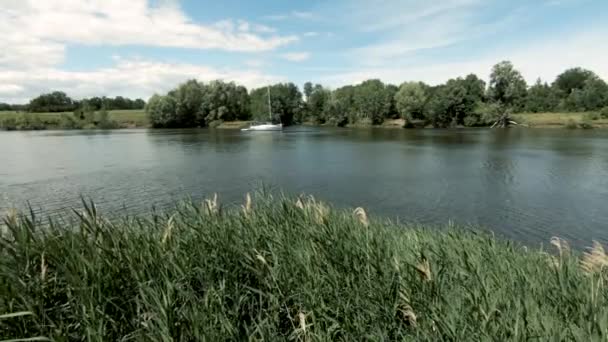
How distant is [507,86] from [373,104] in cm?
3240

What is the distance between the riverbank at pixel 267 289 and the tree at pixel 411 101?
88724 millimetres

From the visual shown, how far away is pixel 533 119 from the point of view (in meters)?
80.4

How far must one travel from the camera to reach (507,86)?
8381 centimetres

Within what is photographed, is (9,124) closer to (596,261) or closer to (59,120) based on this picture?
(59,120)

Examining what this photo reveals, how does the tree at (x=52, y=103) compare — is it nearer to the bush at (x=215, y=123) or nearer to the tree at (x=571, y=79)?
the bush at (x=215, y=123)

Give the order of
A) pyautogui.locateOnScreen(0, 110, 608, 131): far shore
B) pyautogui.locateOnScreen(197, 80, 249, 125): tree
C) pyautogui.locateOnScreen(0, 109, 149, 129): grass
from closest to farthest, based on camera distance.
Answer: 1. pyautogui.locateOnScreen(0, 110, 608, 131): far shore
2. pyautogui.locateOnScreen(197, 80, 249, 125): tree
3. pyautogui.locateOnScreen(0, 109, 149, 129): grass

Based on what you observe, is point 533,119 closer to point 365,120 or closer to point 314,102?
point 365,120

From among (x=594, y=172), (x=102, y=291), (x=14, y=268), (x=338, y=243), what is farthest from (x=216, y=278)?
(x=594, y=172)

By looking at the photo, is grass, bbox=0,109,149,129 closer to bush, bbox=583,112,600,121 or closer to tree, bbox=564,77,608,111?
bush, bbox=583,112,600,121

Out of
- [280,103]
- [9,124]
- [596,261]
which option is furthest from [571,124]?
[9,124]

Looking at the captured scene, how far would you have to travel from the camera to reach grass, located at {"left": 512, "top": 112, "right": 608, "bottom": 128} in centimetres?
7006

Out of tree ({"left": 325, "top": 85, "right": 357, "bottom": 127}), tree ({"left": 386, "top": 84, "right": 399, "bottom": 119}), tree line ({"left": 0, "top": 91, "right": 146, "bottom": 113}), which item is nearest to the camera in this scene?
tree ({"left": 386, "top": 84, "right": 399, "bottom": 119})

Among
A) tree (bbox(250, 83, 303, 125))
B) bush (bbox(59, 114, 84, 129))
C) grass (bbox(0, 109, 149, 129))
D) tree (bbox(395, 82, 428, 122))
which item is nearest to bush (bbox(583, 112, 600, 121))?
tree (bbox(395, 82, 428, 122))

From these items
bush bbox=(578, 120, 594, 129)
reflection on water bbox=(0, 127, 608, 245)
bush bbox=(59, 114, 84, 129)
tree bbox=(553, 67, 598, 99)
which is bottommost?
reflection on water bbox=(0, 127, 608, 245)
